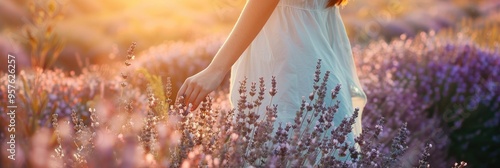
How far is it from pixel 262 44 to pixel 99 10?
14.6m

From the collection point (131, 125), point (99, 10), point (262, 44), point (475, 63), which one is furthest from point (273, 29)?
point (99, 10)

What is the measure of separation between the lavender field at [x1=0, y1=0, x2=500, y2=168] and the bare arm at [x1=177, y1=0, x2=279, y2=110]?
0.18 feet

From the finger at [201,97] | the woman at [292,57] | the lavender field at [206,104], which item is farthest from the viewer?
the woman at [292,57]

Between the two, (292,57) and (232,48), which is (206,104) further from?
(292,57)

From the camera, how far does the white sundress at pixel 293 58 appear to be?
2.49 meters

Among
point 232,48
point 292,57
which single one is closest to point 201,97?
point 232,48

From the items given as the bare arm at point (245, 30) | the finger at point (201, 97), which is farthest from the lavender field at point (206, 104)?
the bare arm at point (245, 30)

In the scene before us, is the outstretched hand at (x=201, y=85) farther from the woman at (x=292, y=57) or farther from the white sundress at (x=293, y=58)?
the white sundress at (x=293, y=58)

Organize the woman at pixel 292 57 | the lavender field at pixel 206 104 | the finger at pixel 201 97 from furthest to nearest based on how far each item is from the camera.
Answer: the woman at pixel 292 57, the finger at pixel 201 97, the lavender field at pixel 206 104

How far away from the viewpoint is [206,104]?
2.23 metres

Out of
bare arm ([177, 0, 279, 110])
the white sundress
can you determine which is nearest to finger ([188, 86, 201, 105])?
bare arm ([177, 0, 279, 110])

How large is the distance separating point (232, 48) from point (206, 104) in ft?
0.69

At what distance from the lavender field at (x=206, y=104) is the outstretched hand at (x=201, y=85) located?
36mm

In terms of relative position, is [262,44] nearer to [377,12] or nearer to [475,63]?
Answer: [475,63]
